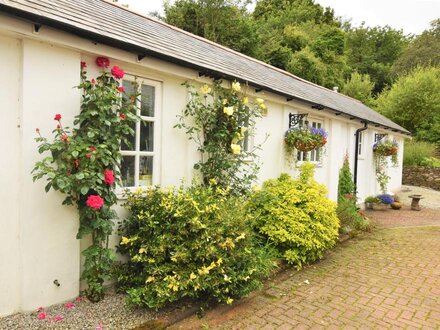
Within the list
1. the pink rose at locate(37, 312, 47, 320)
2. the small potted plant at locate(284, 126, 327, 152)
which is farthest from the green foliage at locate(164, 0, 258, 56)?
the pink rose at locate(37, 312, 47, 320)

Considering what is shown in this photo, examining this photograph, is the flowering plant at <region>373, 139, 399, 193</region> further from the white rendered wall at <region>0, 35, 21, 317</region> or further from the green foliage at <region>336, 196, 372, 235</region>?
the white rendered wall at <region>0, 35, 21, 317</region>

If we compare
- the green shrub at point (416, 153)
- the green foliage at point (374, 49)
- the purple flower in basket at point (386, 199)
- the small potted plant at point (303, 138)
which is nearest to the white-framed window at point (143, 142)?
the small potted plant at point (303, 138)

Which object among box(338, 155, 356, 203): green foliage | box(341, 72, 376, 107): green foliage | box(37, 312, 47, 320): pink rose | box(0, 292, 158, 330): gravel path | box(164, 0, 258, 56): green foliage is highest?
box(164, 0, 258, 56): green foliage

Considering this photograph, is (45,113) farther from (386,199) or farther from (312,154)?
(386,199)

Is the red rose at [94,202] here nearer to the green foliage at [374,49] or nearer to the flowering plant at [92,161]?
the flowering plant at [92,161]

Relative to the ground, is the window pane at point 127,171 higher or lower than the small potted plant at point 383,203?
higher

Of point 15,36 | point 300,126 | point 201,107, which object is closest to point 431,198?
point 300,126

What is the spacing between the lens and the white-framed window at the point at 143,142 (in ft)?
14.8

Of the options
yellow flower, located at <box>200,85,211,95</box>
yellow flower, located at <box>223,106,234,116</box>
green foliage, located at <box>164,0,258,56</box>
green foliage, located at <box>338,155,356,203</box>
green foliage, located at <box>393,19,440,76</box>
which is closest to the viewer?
yellow flower, located at <box>200,85,211,95</box>

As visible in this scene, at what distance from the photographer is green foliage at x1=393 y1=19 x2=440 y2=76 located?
103 feet

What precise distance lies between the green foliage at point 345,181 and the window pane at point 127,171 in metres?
8.23

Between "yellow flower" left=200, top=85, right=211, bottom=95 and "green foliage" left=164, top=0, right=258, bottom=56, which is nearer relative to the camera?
"yellow flower" left=200, top=85, right=211, bottom=95

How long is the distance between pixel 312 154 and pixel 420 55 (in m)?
31.0

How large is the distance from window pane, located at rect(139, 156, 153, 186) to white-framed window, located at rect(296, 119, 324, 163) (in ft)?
16.3
